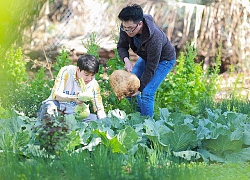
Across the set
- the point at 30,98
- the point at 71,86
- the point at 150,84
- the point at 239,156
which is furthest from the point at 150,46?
the point at 30,98

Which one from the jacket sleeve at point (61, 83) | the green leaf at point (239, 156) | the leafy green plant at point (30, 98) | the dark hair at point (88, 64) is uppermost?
the dark hair at point (88, 64)

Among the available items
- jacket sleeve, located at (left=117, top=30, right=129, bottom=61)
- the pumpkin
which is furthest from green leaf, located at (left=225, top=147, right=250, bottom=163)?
jacket sleeve, located at (left=117, top=30, right=129, bottom=61)

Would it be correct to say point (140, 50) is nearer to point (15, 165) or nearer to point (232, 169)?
point (232, 169)

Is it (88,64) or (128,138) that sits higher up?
(88,64)

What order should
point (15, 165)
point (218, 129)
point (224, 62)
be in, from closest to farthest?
1. point (15, 165)
2. point (218, 129)
3. point (224, 62)

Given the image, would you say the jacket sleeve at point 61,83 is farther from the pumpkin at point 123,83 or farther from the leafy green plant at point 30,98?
the leafy green plant at point 30,98

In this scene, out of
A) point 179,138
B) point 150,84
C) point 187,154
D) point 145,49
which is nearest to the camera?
point 187,154

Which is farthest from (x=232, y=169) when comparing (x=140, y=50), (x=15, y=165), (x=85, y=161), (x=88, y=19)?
(x=88, y=19)

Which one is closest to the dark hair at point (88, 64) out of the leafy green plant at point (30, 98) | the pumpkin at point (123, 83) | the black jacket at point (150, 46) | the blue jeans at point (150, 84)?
the pumpkin at point (123, 83)

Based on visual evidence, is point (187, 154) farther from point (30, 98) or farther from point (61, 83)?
point (30, 98)

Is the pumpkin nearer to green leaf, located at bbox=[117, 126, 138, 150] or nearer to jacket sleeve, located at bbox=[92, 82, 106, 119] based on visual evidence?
jacket sleeve, located at bbox=[92, 82, 106, 119]

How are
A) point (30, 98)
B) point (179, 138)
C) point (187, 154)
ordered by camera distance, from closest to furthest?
point (187, 154)
point (179, 138)
point (30, 98)

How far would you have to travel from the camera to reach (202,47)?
9.30 metres

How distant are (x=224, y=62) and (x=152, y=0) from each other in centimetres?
206
